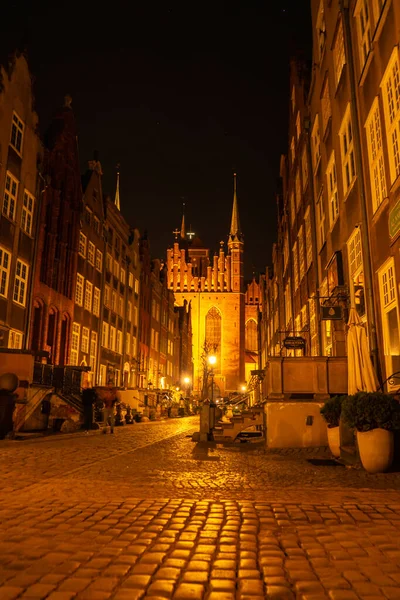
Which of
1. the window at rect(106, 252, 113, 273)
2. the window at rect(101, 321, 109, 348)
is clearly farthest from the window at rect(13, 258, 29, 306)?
the window at rect(106, 252, 113, 273)

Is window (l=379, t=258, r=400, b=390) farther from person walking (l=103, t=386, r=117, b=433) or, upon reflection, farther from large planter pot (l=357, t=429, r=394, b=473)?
person walking (l=103, t=386, r=117, b=433)

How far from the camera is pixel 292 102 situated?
25.1m

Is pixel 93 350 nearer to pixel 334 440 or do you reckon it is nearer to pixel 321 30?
pixel 321 30

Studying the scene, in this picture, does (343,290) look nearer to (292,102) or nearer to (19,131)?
(292,102)

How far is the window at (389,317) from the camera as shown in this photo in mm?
10508

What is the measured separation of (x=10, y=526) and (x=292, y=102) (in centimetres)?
2452

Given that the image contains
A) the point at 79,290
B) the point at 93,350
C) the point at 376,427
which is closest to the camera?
the point at 376,427

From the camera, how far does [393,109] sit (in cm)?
1037

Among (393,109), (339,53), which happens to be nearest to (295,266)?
A: (339,53)

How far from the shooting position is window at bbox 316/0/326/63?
57.3ft

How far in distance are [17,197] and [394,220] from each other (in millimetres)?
18019

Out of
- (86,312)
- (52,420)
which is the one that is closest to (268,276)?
(86,312)

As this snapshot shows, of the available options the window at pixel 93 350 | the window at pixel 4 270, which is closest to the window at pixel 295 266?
the window at pixel 4 270

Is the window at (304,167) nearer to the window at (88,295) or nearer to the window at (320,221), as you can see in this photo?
the window at (320,221)
